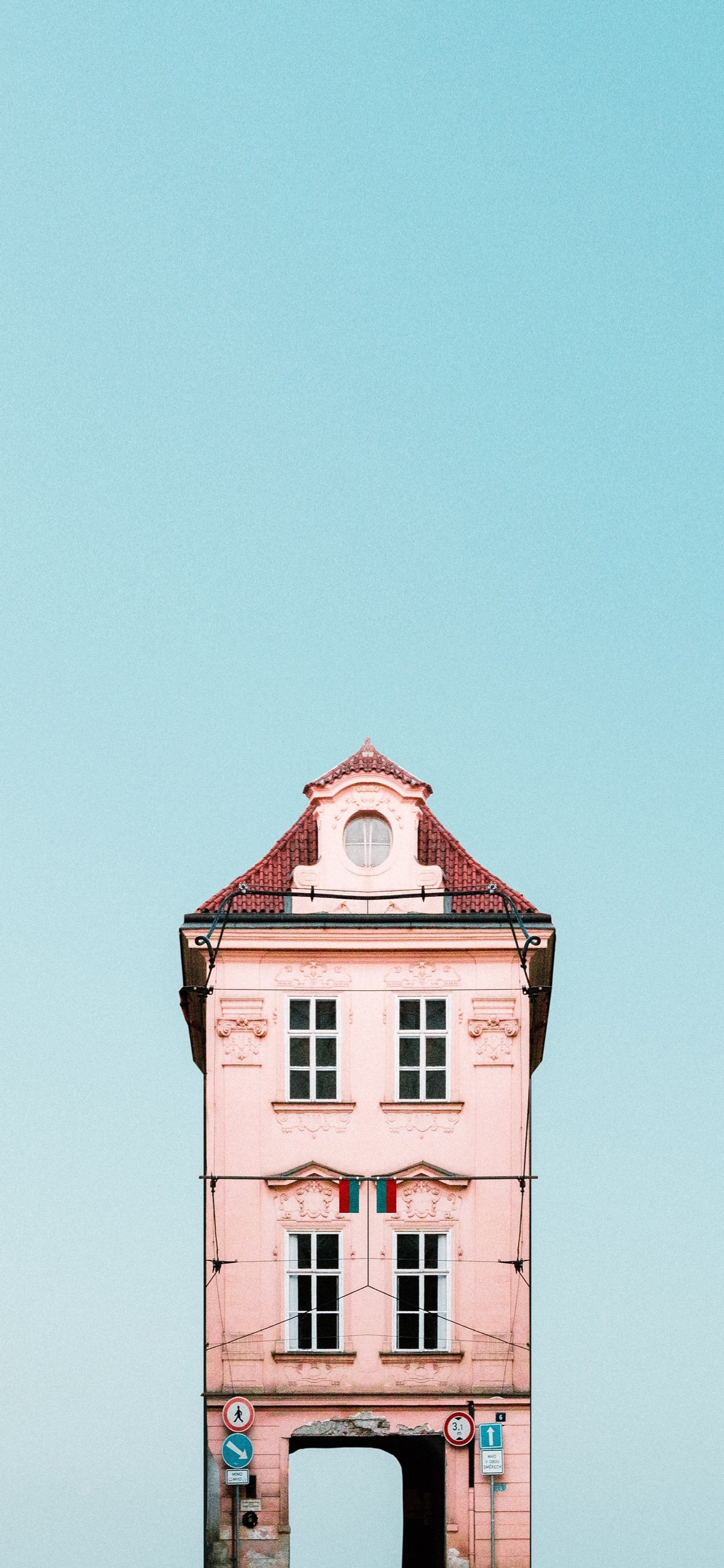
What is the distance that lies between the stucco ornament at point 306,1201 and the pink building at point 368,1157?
34 millimetres

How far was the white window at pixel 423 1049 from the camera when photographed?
131 feet

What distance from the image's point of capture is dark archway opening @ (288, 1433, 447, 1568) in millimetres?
39250

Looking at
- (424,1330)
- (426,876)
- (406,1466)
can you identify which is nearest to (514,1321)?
(424,1330)

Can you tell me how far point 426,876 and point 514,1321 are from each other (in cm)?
772

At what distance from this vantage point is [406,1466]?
4928cm

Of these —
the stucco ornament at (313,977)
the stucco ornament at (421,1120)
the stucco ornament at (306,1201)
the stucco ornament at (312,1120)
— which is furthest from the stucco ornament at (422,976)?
the stucco ornament at (306,1201)

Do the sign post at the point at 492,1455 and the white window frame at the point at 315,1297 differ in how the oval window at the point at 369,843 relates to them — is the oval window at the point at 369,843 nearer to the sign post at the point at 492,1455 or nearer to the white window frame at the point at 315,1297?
the white window frame at the point at 315,1297

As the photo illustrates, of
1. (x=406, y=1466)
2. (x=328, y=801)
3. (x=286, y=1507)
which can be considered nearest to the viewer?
(x=286, y=1507)

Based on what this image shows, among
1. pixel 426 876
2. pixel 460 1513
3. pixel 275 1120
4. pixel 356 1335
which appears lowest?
pixel 460 1513

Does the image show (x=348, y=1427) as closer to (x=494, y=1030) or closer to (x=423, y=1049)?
(x=423, y=1049)

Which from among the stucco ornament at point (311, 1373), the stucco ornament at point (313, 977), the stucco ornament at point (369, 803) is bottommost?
the stucco ornament at point (311, 1373)

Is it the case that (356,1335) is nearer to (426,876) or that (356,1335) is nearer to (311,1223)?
(311,1223)

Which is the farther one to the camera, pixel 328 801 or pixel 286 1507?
pixel 328 801

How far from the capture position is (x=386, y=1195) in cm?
3928
